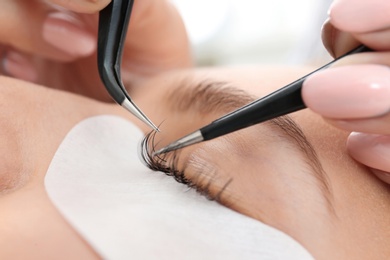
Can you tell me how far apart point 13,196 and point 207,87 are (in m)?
0.31

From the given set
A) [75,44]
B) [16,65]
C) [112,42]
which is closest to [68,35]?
[75,44]

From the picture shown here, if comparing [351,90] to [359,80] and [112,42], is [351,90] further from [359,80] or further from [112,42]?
[112,42]

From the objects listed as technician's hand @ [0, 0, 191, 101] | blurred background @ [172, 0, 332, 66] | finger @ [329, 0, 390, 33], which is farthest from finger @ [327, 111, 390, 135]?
blurred background @ [172, 0, 332, 66]

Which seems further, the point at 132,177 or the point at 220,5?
the point at 220,5

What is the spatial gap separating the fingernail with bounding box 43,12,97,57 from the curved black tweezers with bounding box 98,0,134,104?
221mm

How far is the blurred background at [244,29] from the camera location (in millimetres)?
1908

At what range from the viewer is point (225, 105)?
0.71 meters

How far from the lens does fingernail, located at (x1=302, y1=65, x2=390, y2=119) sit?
0.54 meters

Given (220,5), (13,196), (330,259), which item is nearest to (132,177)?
(13,196)

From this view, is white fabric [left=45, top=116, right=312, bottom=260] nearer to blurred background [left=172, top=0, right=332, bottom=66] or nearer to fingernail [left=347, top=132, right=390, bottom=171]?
fingernail [left=347, top=132, right=390, bottom=171]


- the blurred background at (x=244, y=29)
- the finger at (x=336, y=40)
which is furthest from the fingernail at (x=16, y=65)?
the blurred background at (x=244, y=29)

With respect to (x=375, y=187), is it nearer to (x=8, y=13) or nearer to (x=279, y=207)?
(x=279, y=207)

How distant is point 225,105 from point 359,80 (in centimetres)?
22

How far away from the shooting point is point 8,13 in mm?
864
